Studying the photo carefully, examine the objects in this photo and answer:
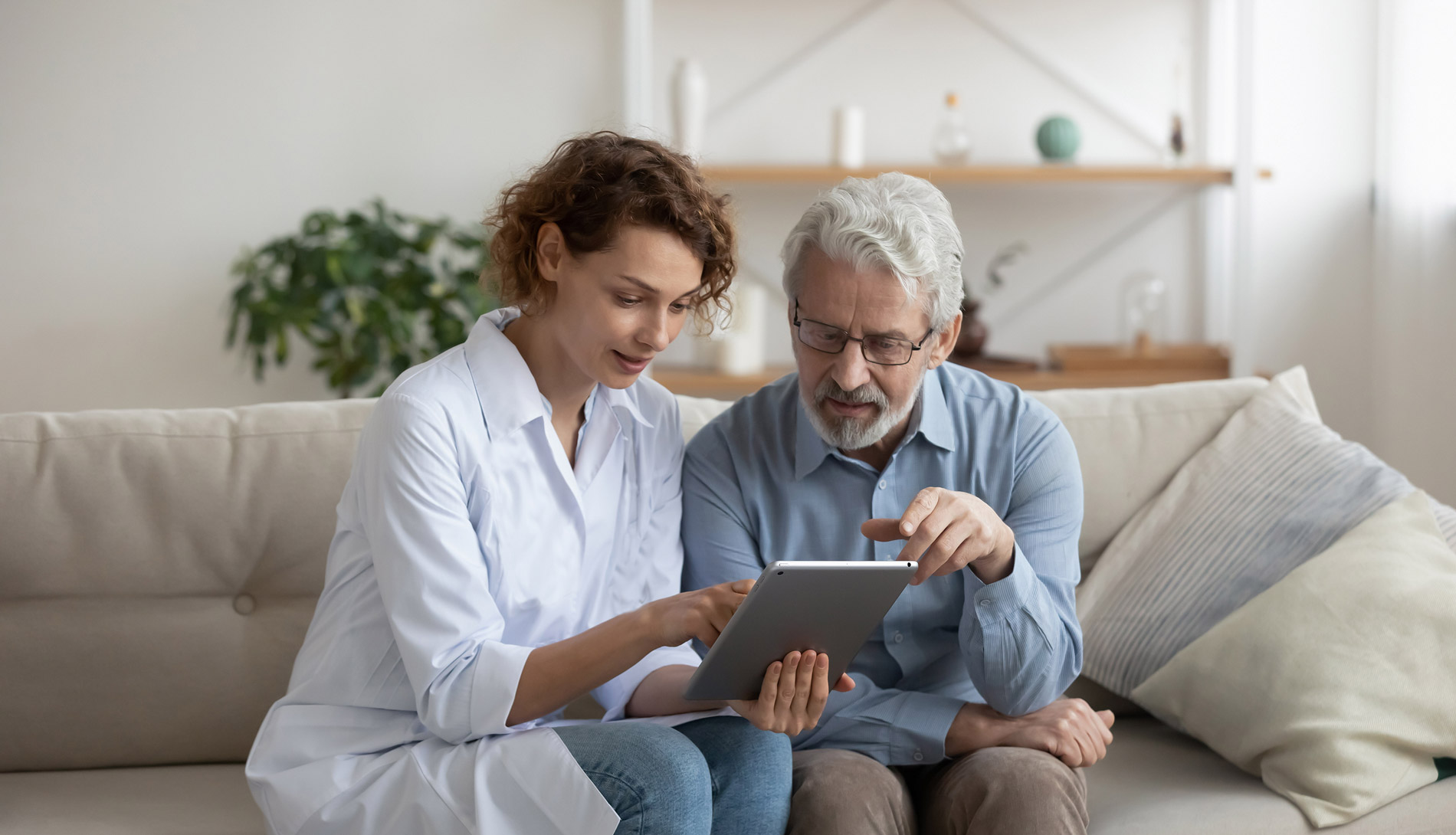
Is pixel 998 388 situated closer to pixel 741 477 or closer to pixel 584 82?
pixel 741 477

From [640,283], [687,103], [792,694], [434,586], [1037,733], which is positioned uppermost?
[687,103]

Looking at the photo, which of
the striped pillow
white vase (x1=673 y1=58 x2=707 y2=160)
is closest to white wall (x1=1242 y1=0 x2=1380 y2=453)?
white vase (x1=673 y1=58 x2=707 y2=160)

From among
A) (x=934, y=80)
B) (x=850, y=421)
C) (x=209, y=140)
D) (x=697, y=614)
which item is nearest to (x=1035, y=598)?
(x=850, y=421)

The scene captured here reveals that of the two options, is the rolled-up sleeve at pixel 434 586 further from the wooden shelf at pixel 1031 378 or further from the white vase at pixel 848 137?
the white vase at pixel 848 137

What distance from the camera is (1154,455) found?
5.90 ft

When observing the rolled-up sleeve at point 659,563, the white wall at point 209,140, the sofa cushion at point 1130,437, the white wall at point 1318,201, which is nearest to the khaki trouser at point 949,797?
the rolled-up sleeve at point 659,563

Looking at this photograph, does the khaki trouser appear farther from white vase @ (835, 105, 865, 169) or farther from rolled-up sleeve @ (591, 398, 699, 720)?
white vase @ (835, 105, 865, 169)

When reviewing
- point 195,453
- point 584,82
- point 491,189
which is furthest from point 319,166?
point 195,453

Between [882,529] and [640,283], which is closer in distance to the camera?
[882,529]

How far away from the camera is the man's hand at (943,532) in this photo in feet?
3.80

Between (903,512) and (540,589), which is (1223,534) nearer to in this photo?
(903,512)

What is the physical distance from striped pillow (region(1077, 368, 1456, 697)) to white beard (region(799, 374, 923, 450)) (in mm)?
533

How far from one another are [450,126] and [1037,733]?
2.57 m

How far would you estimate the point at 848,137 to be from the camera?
309 centimetres
